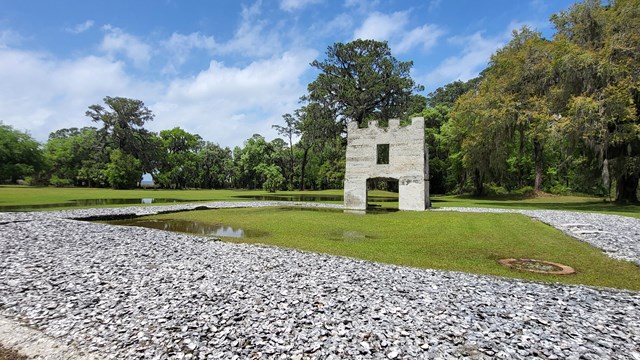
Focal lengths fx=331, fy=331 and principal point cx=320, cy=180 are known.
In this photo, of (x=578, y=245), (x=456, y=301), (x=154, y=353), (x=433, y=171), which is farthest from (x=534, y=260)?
(x=433, y=171)

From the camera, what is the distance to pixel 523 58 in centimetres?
2717

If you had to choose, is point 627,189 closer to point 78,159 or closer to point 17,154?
point 17,154

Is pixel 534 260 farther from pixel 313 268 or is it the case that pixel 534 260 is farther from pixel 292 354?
pixel 292 354

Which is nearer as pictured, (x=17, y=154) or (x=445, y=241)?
(x=445, y=241)

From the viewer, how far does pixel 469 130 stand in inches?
1403

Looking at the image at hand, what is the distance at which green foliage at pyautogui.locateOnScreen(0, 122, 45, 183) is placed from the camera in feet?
167

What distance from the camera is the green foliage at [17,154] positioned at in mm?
50906

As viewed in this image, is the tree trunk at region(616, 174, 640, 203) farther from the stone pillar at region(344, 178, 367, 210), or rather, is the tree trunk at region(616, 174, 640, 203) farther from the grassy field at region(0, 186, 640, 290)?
the stone pillar at region(344, 178, 367, 210)

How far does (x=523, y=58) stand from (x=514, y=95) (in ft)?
9.86

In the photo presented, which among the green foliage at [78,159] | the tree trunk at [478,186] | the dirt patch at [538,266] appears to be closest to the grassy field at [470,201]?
the tree trunk at [478,186]

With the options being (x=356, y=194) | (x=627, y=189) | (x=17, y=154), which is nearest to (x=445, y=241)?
(x=356, y=194)

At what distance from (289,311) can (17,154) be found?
67897 millimetres

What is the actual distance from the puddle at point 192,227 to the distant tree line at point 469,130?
21469mm

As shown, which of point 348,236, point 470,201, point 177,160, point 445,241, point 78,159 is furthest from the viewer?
point 177,160
